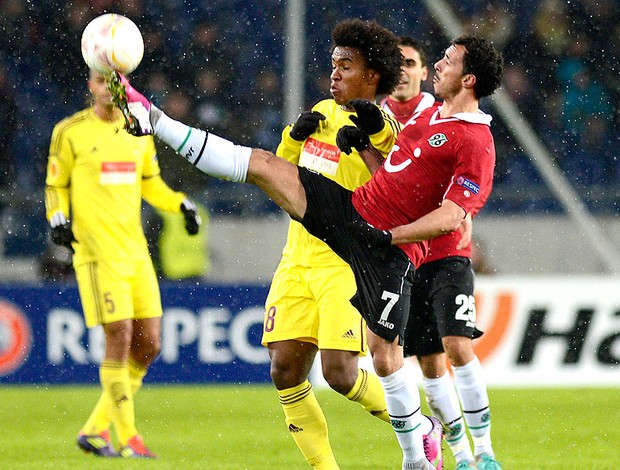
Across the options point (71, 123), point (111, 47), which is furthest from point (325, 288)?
point (71, 123)

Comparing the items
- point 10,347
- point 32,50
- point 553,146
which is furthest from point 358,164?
point 32,50

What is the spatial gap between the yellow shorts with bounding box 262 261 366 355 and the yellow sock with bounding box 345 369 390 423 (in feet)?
0.59

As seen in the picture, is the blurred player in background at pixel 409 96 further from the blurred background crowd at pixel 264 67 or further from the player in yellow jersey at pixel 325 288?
the blurred background crowd at pixel 264 67

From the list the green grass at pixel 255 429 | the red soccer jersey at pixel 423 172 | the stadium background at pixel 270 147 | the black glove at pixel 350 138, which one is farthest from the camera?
the stadium background at pixel 270 147

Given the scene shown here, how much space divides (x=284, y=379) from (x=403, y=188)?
107 cm

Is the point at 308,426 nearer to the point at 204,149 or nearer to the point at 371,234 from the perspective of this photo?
the point at 371,234

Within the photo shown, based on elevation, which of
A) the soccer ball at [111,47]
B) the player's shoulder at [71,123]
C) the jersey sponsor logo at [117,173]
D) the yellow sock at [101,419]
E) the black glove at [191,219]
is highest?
the soccer ball at [111,47]

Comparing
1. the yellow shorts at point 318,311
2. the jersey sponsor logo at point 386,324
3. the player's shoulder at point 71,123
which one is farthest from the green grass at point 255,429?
the player's shoulder at point 71,123

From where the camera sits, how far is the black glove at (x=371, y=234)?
537cm

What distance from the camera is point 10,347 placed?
36.6ft

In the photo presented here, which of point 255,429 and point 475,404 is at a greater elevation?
point 475,404

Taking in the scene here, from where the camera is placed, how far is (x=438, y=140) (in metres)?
5.63

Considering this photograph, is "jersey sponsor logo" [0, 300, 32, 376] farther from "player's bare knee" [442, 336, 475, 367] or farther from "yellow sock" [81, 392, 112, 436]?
"player's bare knee" [442, 336, 475, 367]

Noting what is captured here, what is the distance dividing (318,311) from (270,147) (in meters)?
6.51
